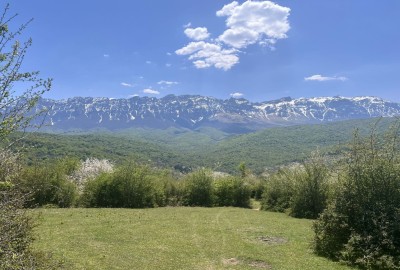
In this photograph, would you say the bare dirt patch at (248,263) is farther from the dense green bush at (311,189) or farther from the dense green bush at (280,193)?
the dense green bush at (280,193)

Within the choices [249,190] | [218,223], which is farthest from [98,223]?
[249,190]

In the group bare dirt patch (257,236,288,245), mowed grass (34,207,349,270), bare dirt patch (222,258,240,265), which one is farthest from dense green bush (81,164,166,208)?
bare dirt patch (222,258,240,265)

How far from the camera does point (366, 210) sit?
21.8 meters

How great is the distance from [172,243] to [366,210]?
13838 mm

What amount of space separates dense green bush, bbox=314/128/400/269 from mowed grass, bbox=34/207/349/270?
164 cm

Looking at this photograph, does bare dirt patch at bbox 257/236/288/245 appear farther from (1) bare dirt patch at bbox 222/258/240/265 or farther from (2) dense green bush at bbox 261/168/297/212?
(2) dense green bush at bbox 261/168/297/212

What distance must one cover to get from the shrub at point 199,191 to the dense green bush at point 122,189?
8.11 m

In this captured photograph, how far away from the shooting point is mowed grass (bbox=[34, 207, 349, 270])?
66.4 feet

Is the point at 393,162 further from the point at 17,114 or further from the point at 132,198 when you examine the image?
the point at 132,198

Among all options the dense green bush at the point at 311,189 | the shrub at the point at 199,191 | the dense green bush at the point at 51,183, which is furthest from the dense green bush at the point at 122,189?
the dense green bush at the point at 311,189

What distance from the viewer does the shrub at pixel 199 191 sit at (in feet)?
194

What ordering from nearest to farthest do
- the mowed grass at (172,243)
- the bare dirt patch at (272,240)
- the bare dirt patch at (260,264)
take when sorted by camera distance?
the bare dirt patch at (260,264) → the mowed grass at (172,243) → the bare dirt patch at (272,240)

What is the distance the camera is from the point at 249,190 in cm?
6172

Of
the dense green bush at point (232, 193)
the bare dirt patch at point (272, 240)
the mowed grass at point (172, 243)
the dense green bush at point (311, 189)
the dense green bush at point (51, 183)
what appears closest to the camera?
the mowed grass at point (172, 243)
